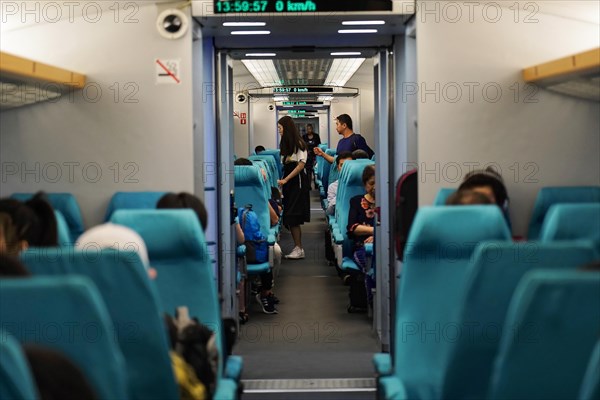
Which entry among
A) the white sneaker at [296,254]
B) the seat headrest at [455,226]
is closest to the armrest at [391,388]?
the seat headrest at [455,226]

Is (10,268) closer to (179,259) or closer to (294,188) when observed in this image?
(179,259)

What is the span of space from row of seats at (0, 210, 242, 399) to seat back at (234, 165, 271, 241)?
5.66 meters

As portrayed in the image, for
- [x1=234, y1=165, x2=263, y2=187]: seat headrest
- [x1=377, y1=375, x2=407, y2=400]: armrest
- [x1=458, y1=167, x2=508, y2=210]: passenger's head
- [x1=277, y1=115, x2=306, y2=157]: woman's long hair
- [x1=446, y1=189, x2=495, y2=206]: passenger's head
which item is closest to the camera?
[x1=377, y1=375, x2=407, y2=400]: armrest

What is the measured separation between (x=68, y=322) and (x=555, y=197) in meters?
4.21

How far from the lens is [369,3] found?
18.4ft

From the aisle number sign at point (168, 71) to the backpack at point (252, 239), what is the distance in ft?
10.2

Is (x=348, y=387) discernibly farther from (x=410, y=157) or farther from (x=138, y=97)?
(x=138, y=97)

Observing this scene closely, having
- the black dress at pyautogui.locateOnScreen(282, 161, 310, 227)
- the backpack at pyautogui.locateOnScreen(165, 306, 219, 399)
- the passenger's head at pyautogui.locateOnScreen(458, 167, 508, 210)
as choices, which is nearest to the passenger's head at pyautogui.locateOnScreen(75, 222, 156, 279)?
the backpack at pyautogui.locateOnScreen(165, 306, 219, 399)

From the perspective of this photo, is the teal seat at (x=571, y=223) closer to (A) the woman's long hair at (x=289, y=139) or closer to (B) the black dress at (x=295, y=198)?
(A) the woman's long hair at (x=289, y=139)

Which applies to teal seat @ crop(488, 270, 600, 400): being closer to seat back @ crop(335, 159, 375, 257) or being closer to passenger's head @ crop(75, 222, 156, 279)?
passenger's head @ crop(75, 222, 156, 279)

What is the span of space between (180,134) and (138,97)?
359mm

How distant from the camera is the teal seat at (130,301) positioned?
8.52 ft

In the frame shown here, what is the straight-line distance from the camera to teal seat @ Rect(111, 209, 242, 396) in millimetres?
3643

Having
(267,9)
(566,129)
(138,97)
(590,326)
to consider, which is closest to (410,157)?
(566,129)
